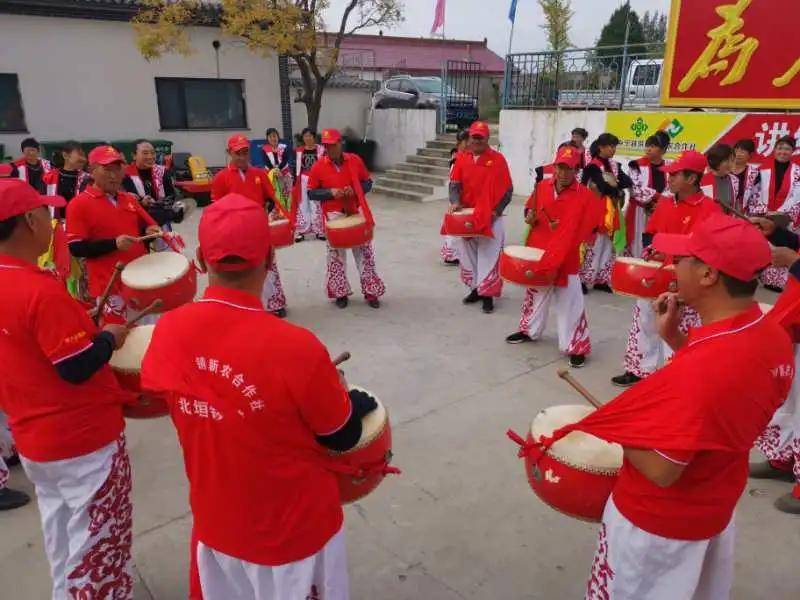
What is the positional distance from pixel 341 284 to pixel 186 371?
15.4 ft

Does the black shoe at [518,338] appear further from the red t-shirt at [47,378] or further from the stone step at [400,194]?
the stone step at [400,194]

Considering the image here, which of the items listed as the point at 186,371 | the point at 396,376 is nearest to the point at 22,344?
the point at 186,371

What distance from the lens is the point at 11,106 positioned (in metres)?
13.1

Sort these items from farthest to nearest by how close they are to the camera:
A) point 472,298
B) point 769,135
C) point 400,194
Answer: point 400,194 → point 769,135 → point 472,298

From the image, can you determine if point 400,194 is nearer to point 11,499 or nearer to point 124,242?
point 124,242

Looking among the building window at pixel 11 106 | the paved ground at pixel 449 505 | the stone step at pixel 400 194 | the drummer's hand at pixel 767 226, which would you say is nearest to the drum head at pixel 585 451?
the paved ground at pixel 449 505

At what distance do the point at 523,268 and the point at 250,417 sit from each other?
11.0 ft

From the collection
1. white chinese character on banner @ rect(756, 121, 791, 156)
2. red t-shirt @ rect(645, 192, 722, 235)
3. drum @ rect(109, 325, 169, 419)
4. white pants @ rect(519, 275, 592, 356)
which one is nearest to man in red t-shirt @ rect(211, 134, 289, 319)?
white pants @ rect(519, 275, 592, 356)

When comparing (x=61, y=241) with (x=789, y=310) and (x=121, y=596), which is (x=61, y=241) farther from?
(x=789, y=310)

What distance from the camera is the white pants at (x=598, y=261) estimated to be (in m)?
6.76

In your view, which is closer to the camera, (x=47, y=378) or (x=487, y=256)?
(x=47, y=378)

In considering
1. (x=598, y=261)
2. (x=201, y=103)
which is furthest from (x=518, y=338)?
(x=201, y=103)

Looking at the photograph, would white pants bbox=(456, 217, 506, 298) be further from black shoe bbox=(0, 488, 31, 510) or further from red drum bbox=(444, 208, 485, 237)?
black shoe bbox=(0, 488, 31, 510)

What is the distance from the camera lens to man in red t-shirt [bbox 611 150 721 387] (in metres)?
3.83
